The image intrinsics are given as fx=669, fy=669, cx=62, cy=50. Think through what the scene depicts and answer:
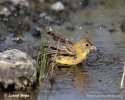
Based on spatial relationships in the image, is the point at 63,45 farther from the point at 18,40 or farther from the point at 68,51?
the point at 18,40

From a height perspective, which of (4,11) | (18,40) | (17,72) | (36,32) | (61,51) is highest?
(4,11)

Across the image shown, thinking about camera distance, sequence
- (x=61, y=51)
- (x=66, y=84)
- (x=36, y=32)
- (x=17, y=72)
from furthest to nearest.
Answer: (x=36, y=32), (x=61, y=51), (x=66, y=84), (x=17, y=72)

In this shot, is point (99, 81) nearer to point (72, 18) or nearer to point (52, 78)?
point (52, 78)

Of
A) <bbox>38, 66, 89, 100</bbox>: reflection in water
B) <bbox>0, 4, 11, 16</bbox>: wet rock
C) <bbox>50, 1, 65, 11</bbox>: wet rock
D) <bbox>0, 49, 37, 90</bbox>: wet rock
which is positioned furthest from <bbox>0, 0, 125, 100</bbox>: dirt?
<bbox>0, 4, 11, 16</bbox>: wet rock

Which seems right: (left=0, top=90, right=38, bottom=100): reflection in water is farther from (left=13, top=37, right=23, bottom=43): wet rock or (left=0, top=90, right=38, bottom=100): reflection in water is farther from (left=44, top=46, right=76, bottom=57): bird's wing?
(left=13, top=37, right=23, bottom=43): wet rock

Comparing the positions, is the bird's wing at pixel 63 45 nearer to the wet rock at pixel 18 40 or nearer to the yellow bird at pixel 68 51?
the yellow bird at pixel 68 51

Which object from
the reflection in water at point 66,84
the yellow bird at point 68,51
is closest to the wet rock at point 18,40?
the yellow bird at point 68,51

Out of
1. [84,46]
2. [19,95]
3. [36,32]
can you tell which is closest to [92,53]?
[84,46]
